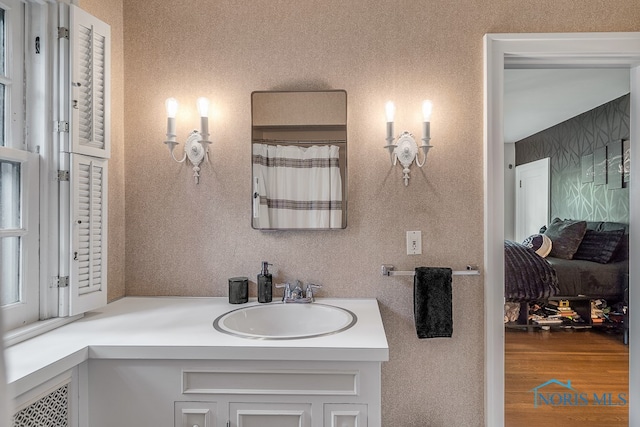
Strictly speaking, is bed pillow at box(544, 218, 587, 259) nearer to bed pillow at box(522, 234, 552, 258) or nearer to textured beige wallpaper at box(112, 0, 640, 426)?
bed pillow at box(522, 234, 552, 258)

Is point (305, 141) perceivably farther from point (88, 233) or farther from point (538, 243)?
point (538, 243)

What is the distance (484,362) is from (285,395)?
1.05 m

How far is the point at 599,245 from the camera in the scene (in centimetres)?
210

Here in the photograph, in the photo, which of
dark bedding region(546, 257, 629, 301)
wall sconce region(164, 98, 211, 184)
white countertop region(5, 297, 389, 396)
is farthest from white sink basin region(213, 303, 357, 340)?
dark bedding region(546, 257, 629, 301)

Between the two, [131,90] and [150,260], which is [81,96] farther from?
[150,260]

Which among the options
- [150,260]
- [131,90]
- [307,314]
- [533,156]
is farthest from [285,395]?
[533,156]

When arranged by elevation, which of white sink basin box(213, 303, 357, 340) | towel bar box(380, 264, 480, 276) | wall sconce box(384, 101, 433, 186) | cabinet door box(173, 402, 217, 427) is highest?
wall sconce box(384, 101, 433, 186)

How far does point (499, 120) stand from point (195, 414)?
1.77m

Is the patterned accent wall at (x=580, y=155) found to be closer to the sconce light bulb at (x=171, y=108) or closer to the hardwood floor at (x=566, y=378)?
the hardwood floor at (x=566, y=378)

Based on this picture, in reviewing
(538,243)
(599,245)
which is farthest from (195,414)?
(599,245)

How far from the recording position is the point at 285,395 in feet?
4.39

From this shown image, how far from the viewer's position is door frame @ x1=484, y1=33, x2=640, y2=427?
184cm

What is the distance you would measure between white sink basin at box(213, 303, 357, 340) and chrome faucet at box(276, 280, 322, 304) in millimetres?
29

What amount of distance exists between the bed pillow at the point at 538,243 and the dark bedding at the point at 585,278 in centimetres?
6
